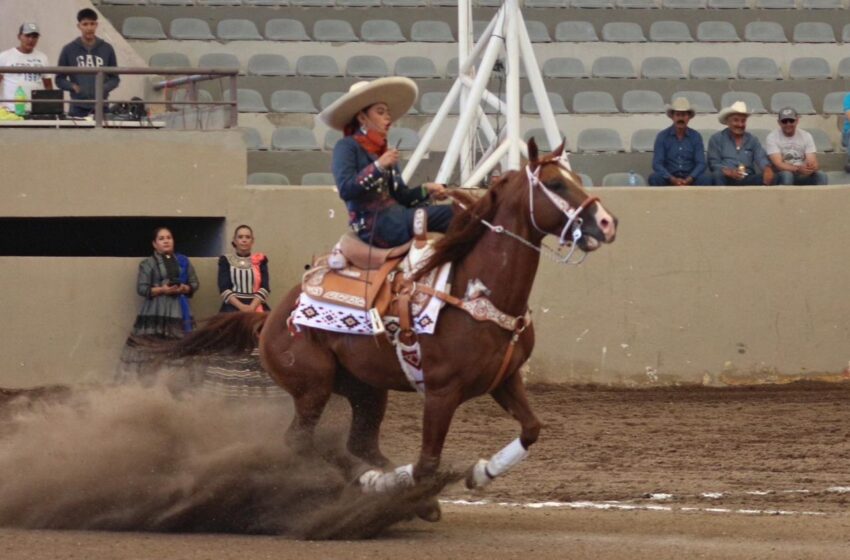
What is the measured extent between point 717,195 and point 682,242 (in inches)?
20.8

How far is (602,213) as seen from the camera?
7.26m

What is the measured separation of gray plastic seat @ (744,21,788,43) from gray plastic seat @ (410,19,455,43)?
3587mm

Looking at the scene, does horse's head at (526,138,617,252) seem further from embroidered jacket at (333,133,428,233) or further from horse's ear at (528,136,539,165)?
embroidered jacket at (333,133,428,233)

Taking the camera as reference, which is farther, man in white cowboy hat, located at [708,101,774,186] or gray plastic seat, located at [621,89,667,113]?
gray plastic seat, located at [621,89,667,113]

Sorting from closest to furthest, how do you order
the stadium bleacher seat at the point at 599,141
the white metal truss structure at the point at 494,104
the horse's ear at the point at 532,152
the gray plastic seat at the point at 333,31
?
the horse's ear at the point at 532,152
the white metal truss structure at the point at 494,104
the stadium bleacher seat at the point at 599,141
the gray plastic seat at the point at 333,31

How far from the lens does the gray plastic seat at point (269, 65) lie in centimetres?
1714

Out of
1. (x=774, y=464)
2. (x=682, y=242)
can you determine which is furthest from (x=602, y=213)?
(x=682, y=242)

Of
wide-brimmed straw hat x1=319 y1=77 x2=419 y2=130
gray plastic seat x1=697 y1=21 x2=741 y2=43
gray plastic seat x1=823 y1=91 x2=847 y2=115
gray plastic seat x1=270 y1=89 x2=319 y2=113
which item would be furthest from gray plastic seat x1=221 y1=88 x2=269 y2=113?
wide-brimmed straw hat x1=319 y1=77 x2=419 y2=130

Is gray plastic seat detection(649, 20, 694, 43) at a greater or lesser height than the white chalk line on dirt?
greater

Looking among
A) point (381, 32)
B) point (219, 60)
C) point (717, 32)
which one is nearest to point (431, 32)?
point (381, 32)

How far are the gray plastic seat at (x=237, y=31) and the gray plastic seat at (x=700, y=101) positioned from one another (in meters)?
4.81

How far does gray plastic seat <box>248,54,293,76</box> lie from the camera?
17.1 meters

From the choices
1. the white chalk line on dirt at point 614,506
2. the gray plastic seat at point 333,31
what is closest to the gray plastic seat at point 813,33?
the gray plastic seat at point 333,31

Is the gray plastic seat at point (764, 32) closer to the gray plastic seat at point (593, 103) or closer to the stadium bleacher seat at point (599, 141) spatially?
the gray plastic seat at point (593, 103)
